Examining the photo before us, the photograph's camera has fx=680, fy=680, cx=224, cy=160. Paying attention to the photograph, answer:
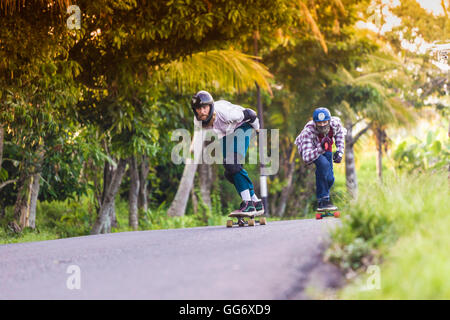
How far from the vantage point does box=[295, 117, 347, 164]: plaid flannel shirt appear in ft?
30.5

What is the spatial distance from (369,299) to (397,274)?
0.75ft


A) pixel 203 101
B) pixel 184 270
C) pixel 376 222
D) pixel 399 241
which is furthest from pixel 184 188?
pixel 399 241

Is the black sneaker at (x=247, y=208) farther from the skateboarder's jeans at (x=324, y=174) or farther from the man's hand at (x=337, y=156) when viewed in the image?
the man's hand at (x=337, y=156)

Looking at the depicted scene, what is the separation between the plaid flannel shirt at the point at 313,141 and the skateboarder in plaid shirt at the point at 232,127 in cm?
78

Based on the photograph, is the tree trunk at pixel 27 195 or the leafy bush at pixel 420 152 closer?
the tree trunk at pixel 27 195

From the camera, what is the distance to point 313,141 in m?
9.41

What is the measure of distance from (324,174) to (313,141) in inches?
19.2

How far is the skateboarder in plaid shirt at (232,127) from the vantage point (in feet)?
27.8

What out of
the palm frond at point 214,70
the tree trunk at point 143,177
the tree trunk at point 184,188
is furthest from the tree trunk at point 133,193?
the palm frond at point 214,70

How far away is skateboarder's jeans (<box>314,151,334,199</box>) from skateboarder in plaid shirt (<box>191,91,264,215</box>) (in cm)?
91

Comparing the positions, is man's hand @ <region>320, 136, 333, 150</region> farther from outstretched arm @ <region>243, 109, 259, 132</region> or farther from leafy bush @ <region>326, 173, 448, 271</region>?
leafy bush @ <region>326, 173, 448, 271</region>

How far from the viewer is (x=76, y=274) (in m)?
5.51

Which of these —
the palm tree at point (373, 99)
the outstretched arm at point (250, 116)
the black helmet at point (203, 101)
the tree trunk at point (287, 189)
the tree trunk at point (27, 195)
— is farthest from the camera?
Result: the tree trunk at point (287, 189)
